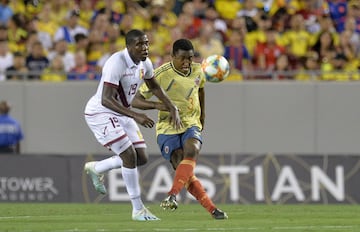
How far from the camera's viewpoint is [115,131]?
46.4 ft

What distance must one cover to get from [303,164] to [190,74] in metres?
6.06

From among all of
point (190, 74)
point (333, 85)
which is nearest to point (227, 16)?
point (333, 85)

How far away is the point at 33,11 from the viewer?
23.2 meters

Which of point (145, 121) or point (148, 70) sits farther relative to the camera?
point (148, 70)

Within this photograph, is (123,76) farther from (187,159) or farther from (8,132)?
(8,132)

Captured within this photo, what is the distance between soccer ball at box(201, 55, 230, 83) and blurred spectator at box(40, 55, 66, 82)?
6.74 m

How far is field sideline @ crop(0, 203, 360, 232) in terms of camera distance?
507 inches

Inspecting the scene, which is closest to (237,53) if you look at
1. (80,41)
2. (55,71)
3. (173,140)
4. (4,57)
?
(80,41)

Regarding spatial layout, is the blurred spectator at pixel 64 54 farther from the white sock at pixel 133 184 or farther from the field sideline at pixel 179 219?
the white sock at pixel 133 184

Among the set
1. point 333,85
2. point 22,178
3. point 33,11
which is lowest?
point 22,178

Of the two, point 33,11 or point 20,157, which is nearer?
point 20,157

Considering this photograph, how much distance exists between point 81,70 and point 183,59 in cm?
807

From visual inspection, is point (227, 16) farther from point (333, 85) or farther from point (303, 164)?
point (303, 164)

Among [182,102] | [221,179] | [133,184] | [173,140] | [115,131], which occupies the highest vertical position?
[182,102]
